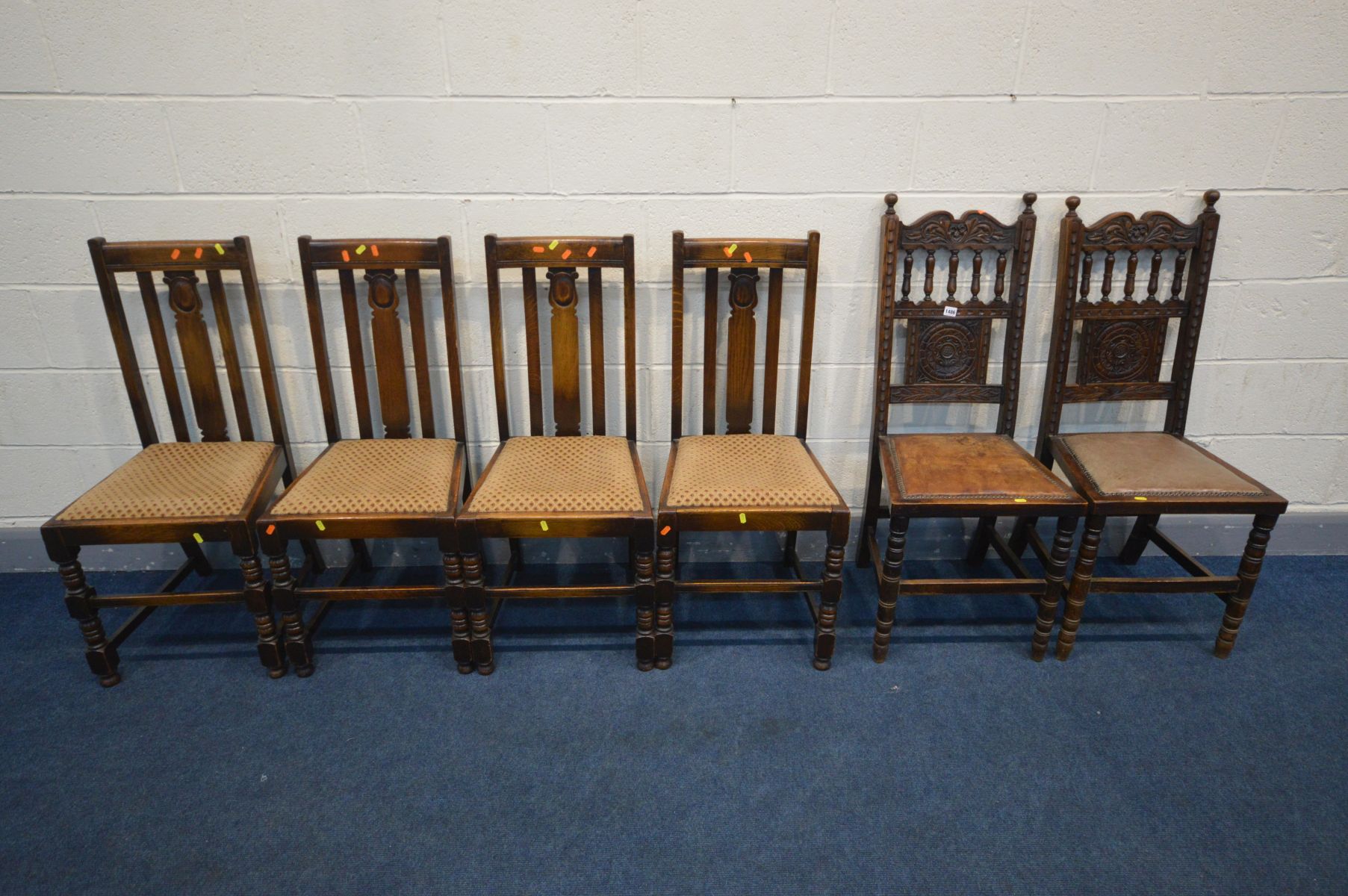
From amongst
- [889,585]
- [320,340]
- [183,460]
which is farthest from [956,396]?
[183,460]

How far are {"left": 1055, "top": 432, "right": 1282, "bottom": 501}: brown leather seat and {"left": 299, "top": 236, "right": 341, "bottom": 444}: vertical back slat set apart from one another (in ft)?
6.55

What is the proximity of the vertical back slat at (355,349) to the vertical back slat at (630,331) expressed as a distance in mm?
711

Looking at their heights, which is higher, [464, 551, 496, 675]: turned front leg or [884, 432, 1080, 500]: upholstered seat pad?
[884, 432, 1080, 500]: upholstered seat pad

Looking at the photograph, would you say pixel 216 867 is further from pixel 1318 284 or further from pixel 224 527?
pixel 1318 284

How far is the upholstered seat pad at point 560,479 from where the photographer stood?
1885 millimetres

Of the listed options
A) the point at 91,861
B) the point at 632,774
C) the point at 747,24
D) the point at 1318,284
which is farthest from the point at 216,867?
the point at 1318,284

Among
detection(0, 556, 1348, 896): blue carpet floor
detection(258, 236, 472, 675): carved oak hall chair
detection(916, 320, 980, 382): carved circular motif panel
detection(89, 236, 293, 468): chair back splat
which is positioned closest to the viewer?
detection(0, 556, 1348, 896): blue carpet floor

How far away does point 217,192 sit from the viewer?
208cm

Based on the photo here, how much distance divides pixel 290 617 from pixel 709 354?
1275 millimetres

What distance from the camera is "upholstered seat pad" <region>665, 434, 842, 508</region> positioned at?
6.23ft

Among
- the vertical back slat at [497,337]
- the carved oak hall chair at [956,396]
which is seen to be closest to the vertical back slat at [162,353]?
the vertical back slat at [497,337]

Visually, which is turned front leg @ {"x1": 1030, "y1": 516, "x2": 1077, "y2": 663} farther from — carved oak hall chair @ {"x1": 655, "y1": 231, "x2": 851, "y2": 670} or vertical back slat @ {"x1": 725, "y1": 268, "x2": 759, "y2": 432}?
vertical back slat @ {"x1": 725, "y1": 268, "x2": 759, "y2": 432}

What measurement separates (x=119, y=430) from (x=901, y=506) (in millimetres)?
2254

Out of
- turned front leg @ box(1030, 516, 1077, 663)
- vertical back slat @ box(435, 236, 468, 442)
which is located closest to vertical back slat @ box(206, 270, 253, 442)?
vertical back slat @ box(435, 236, 468, 442)
